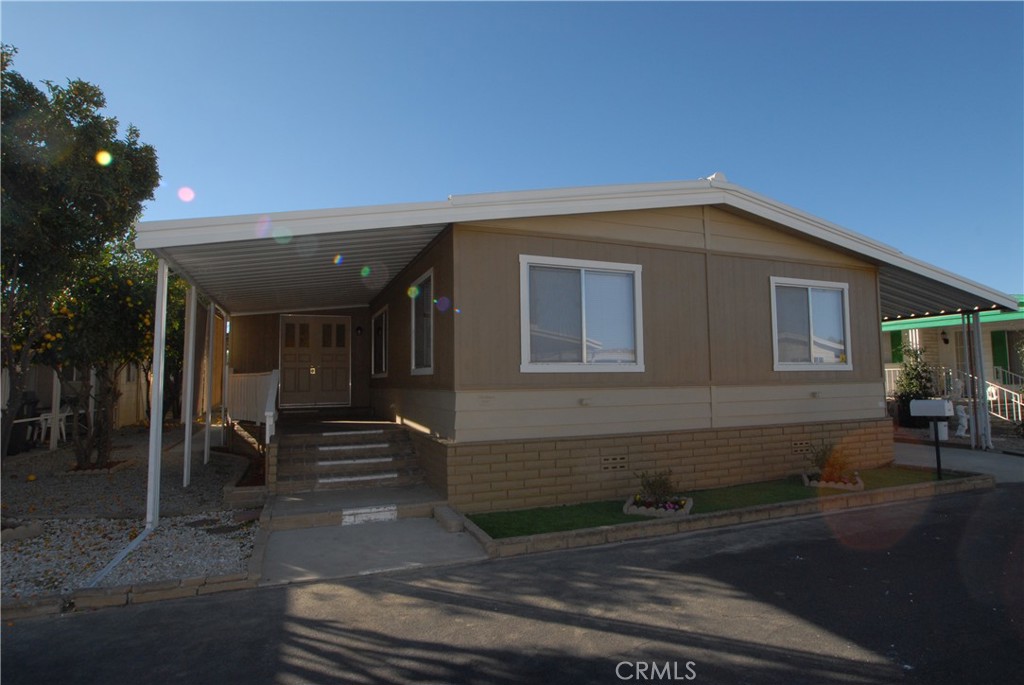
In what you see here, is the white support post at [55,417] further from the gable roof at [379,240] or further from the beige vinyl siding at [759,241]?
the beige vinyl siding at [759,241]

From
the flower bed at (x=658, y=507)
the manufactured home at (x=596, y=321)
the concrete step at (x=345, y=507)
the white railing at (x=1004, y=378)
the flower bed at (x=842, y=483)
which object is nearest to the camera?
the concrete step at (x=345, y=507)

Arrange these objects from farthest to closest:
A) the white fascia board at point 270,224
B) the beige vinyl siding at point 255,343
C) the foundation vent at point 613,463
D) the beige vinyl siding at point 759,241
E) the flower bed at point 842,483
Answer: the beige vinyl siding at point 255,343
the beige vinyl siding at point 759,241
the flower bed at point 842,483
the foundation vent at point 613,463
the white fascia board at point 270,224

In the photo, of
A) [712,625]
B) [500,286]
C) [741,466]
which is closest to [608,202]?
[500,286]

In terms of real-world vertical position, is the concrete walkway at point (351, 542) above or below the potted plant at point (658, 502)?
below

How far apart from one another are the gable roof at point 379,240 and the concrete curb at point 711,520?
3540mm

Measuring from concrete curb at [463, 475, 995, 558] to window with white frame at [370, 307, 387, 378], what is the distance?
6.15 meters

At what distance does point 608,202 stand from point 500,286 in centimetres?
179

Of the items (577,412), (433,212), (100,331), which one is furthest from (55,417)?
(577,412)

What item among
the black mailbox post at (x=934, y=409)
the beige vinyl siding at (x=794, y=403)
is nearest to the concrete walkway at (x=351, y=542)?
the beige vinyl siding at (x=794, y=403)

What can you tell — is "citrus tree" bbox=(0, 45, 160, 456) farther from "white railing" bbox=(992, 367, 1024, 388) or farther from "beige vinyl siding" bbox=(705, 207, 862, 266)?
"white railing" bbox=(992, 367, 1024, 388)

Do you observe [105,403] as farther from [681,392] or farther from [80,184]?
[681,392]

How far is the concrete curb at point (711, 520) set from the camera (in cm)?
606

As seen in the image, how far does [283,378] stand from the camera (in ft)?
45.1

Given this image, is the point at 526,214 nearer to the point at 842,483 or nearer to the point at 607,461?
the point at 607,461
